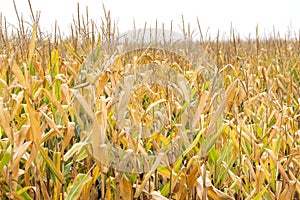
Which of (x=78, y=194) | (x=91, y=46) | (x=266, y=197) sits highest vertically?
(x=91, y=46)

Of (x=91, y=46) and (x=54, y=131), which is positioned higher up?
(x=91, y=46)

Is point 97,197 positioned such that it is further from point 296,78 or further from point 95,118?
point 296,78

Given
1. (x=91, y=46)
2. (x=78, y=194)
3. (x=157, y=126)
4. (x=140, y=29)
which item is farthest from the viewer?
(x=140, y=29)

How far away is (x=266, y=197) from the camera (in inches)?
52.4

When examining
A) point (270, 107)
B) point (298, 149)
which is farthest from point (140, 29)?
point (298, 149)

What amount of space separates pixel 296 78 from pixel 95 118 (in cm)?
290

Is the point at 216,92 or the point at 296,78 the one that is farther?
the point at 296,78

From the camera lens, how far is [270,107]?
6.83ft

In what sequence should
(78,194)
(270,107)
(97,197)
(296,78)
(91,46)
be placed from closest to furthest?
1. (78,194)
2. (97,197)
3. (270,107)
4. (91,46)
5. (296,78)

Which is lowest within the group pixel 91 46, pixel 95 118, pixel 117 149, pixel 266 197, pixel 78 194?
pixel 266 197

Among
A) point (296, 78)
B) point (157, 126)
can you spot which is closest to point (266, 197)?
point (157, 126)

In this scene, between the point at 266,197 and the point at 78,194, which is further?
the point at 266,197

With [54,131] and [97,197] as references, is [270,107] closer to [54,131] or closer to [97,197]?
[97,197]

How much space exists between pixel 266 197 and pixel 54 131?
0.75m
